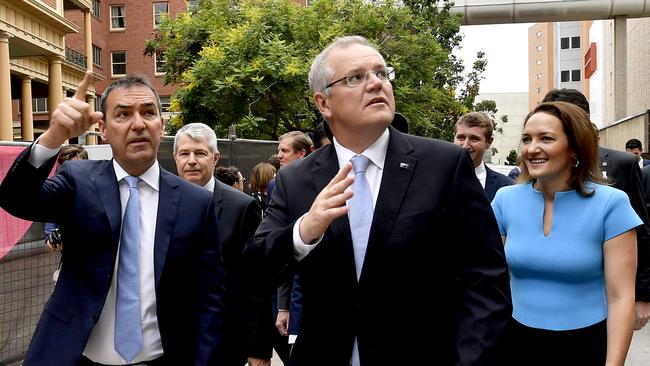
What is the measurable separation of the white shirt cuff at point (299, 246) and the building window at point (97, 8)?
45033 millimetres

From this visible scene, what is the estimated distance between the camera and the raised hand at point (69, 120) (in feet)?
7.83

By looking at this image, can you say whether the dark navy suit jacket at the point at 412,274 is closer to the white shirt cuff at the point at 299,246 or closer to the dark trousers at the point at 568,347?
the white shirt cuff at the point at 299,246

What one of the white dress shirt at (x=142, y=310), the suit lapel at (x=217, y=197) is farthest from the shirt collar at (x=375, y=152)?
the suit lapel at (x=217, y=197)

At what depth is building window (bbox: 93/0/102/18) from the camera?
142 feet

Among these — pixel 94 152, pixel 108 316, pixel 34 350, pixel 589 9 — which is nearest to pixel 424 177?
pixel 108 316

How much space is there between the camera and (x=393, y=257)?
2.28m

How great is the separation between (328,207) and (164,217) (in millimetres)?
977

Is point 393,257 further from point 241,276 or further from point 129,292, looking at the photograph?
point 241,276

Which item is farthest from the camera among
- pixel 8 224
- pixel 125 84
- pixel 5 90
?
pixel 5 90

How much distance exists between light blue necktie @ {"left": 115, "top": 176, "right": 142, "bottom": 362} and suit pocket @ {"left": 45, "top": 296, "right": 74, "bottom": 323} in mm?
181

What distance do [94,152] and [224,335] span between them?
7.22 metres

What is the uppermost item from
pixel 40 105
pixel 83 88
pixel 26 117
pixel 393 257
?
pixel 40 105

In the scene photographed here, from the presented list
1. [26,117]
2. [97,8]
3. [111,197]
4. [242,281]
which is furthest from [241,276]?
[97,8]

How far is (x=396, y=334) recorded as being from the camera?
7.55 ft
